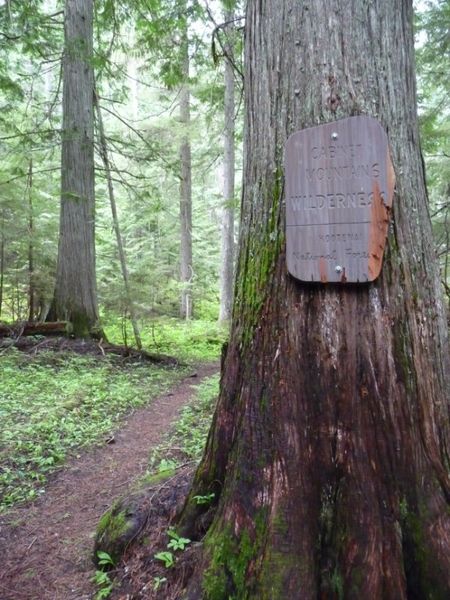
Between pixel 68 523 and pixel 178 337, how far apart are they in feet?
31.2

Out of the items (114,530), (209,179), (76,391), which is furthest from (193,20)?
(209,179)

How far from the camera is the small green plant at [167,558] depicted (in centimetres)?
228

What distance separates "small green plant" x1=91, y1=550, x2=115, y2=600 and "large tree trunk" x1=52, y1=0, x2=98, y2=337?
649 centimetres

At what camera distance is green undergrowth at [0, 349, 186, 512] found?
4141 mm

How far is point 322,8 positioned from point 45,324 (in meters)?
7.79

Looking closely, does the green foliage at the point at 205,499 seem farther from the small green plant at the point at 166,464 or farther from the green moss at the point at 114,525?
the small green plant at the point at 166,464

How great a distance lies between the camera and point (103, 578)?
247 cm

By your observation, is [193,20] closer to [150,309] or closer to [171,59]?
[171,59]

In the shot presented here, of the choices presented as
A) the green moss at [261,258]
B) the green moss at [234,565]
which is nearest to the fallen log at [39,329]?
the green moss at [261,258]

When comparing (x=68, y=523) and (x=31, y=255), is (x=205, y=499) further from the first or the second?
(x=31, y=255)

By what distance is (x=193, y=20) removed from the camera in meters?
6.21

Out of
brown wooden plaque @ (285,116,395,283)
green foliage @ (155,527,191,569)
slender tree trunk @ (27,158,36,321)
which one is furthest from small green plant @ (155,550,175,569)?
slender tree trunk @ (27,158,36,321)

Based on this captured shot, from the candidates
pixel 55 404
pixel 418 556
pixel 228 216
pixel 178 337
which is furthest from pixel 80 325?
pixel 418 556

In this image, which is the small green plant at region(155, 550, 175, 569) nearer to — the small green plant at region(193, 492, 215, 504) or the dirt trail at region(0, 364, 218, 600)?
the small green plant at region(193, 492, 215, 504)
